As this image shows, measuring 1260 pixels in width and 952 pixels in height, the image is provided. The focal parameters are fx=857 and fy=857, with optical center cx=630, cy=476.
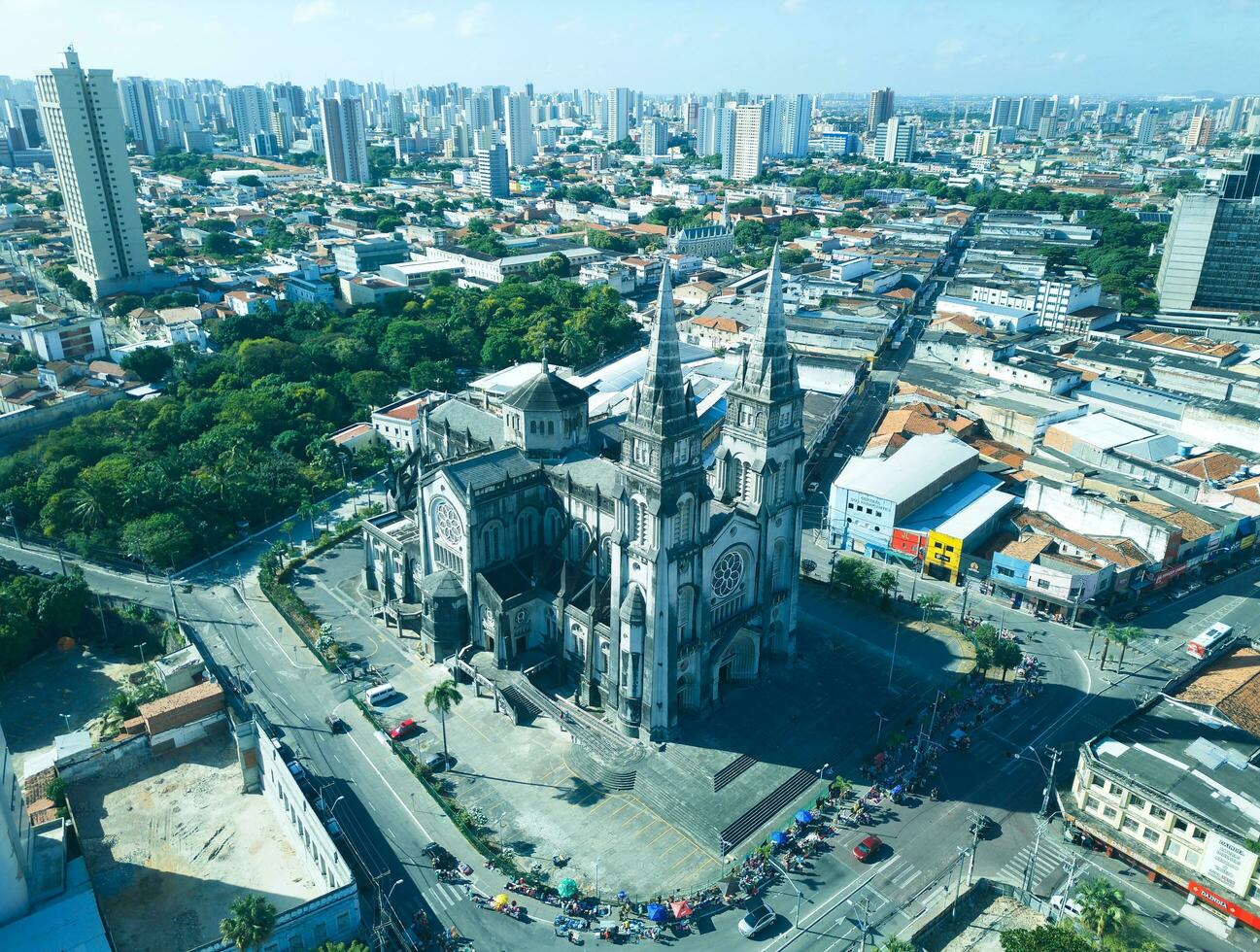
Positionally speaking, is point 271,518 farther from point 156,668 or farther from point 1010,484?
point 1010,484

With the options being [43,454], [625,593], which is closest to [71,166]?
[43,454]

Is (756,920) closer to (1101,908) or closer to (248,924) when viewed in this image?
(1101,908)

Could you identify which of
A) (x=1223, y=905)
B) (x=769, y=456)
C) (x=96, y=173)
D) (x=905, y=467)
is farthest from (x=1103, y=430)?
(x=96, y=173)

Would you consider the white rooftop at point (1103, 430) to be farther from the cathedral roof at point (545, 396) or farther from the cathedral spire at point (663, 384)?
the cathedral spire at point (663, 384)

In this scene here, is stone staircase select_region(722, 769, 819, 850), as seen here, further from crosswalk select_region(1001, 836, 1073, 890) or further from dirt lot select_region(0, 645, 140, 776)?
dirt lot select_region(0, 645, 140, 776)

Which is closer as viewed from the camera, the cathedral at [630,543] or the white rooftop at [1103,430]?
the cathedral at [630,543]

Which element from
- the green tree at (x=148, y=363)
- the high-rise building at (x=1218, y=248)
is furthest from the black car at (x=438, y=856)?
the high-rise building at (x=1218, y=248)

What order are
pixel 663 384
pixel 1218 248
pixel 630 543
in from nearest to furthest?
pixel 663 384 < pixel 630 543 < pixel 1218 248
